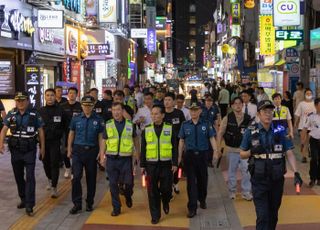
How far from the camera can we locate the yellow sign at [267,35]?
33597 mm

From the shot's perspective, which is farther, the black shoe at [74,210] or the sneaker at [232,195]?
the sneaker at [232,195]

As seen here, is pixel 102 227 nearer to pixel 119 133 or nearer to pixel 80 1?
pixel 119 133

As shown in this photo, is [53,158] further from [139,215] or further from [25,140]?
[139,215]

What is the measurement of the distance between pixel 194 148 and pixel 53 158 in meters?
2.70

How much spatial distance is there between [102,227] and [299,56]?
64.6ft

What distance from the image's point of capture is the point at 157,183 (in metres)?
8.12

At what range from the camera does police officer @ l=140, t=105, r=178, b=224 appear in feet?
26.5

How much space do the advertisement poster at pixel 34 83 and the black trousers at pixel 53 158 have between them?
287 inches

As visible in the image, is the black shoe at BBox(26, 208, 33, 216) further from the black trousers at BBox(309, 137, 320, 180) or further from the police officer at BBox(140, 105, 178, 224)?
the black trousers at BBox(309, 137, 320, 180)

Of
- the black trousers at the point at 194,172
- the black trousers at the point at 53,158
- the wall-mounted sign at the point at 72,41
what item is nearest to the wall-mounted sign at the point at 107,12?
the wall-mounted sign at the point at 72,41

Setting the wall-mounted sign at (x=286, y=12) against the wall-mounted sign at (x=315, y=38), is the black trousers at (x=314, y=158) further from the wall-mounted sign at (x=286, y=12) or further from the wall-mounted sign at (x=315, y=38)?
the wall-mounted sign at (x=286, y=12)

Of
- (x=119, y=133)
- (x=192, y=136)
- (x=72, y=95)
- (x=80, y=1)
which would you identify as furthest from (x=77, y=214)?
(x=80, y=1)

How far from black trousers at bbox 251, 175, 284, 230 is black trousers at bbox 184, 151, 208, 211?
2.17 m

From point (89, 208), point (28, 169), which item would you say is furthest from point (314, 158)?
point (28, 169)
